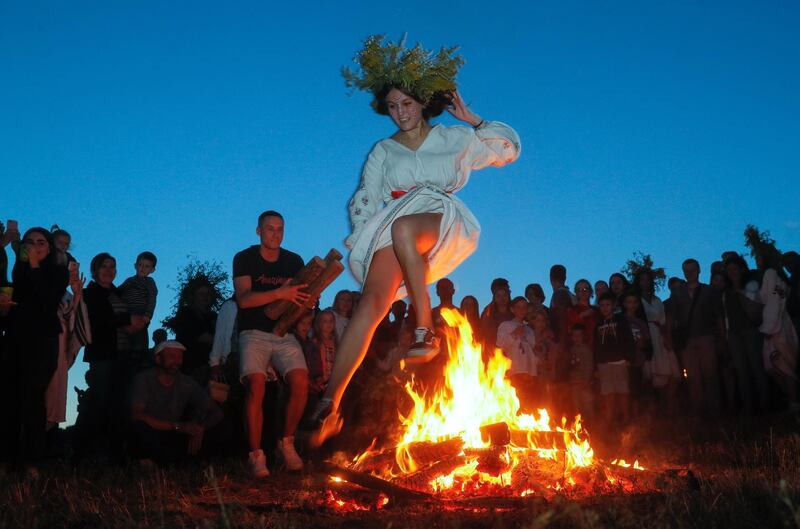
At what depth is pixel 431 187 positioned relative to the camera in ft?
16.3

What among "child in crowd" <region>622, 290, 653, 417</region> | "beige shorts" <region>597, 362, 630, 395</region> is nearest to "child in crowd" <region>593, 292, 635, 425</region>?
"beige shorts" <region>597, 362, 630, 395</region>

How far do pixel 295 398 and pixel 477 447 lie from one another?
226cm

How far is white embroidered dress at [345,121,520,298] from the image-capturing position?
16.1 ft

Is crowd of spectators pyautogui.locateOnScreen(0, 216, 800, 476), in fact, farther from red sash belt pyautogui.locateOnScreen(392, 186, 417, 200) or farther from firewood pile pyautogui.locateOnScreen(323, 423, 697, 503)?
red sash belt pyautogui.locateOnScreen(392, 186, 417, 200)

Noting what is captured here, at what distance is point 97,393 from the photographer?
25.2 feet

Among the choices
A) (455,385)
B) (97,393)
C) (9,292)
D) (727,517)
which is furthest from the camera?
(97,393)

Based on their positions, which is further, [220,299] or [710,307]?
[220,299]

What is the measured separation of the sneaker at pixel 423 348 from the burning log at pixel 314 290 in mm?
1886

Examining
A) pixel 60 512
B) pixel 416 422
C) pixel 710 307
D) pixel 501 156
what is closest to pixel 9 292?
pixel 60 512

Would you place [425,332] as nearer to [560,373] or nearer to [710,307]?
[560,373]

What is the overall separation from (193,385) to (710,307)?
6.58m

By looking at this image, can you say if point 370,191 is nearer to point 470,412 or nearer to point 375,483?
point 470,412

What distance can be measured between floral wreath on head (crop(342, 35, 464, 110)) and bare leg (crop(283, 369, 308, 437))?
8.86 ft

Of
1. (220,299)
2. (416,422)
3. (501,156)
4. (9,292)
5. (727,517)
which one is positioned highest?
(220,299)
